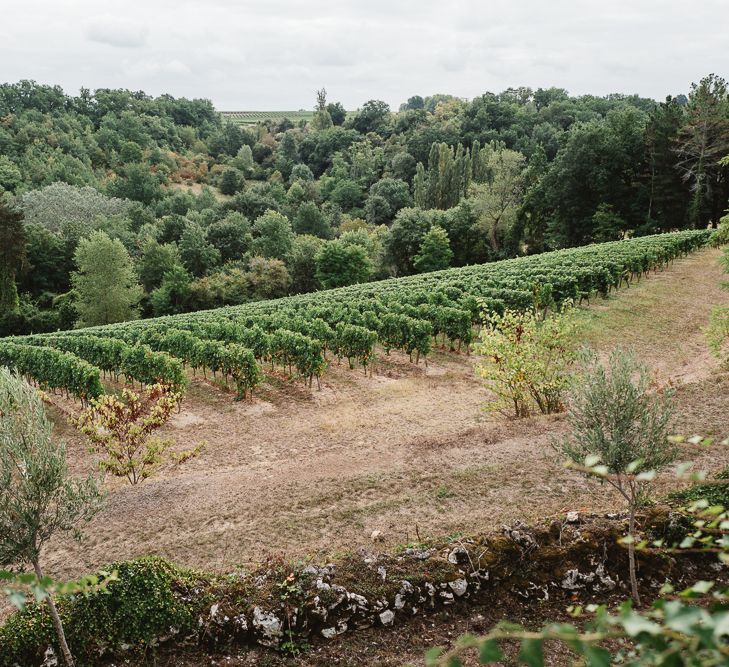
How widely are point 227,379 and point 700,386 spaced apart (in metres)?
19.4

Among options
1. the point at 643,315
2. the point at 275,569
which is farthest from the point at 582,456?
the point at 643,315

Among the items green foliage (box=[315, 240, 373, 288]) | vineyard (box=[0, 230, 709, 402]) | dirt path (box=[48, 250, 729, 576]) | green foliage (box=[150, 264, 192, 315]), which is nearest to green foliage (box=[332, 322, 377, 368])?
vineyard (box=[0, 230, 709, 402])

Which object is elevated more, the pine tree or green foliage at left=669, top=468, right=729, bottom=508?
the pine tree

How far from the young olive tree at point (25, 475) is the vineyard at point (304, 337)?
14.1 metres

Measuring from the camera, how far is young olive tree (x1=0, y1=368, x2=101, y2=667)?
7.11 metres

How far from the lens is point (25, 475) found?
23.6 ft

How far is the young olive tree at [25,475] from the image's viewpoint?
280 inches

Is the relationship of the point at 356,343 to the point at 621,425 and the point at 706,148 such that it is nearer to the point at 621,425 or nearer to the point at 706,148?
the point at 621,425

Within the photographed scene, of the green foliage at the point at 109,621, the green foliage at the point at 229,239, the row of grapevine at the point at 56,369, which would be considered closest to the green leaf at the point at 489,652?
the green foliage at the point at 109,621

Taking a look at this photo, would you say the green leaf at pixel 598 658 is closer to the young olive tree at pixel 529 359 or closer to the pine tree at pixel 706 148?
the young olive tree at pixel 529 359

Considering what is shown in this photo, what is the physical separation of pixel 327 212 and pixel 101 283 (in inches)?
2114

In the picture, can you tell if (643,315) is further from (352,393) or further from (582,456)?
(582,456)

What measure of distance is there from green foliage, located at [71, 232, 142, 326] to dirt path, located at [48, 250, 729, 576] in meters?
29.8

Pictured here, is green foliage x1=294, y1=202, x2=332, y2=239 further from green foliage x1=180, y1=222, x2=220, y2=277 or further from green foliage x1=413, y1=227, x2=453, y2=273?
green foliage x1=413, y1=227, x2=453, y2=273
